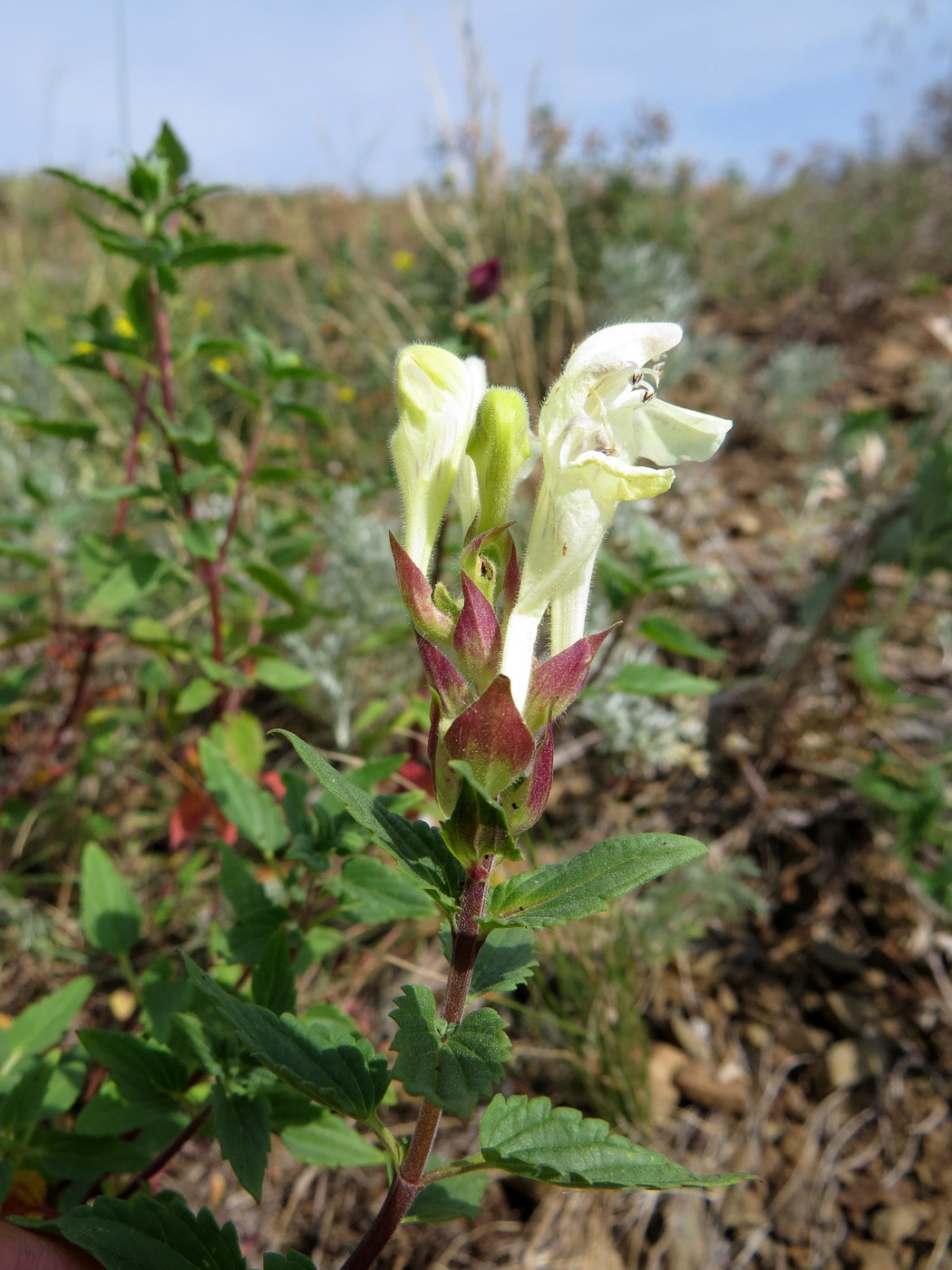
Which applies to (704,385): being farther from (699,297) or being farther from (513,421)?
(513,421)

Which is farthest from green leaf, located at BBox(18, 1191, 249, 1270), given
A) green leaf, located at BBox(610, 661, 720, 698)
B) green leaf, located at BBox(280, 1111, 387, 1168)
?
green leaf, located at BBox(610, 661, 720, 698)

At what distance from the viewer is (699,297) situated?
5.93 meters

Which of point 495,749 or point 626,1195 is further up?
point 495,749

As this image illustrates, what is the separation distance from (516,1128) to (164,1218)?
1.49ft

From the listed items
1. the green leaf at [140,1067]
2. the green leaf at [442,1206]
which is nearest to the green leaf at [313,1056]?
the green leaf at [442,1206]

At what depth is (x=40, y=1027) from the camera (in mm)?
1604

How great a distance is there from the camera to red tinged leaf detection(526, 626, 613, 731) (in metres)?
0.94

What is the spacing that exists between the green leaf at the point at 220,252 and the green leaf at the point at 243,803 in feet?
3.51

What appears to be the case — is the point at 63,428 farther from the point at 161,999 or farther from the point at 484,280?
the point at 161,999

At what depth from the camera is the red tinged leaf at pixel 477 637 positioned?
0.92 m

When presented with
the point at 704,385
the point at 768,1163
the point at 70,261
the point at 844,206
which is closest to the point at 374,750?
the point at 768,1163

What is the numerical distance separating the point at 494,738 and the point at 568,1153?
476mm

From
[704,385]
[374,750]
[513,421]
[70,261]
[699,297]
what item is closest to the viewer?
[513,421]

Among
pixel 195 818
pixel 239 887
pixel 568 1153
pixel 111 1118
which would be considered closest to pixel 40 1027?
pixel 111 1118
